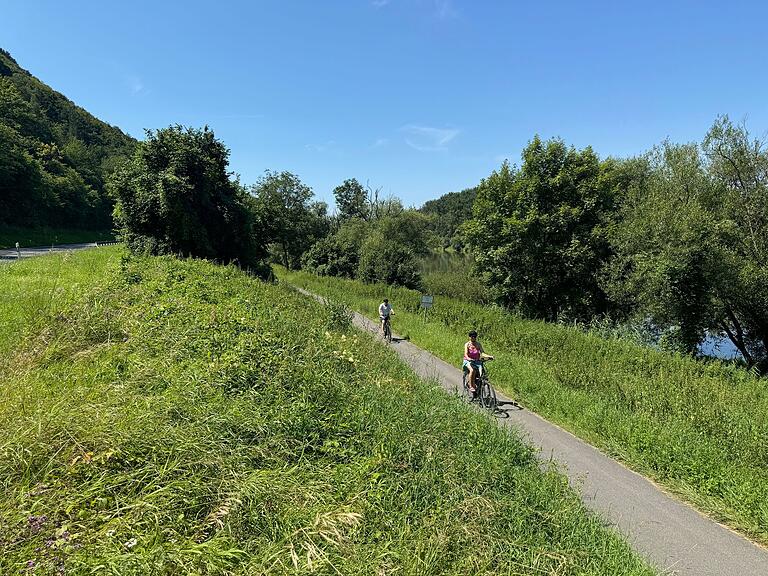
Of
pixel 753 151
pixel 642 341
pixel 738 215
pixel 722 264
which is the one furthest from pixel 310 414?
pixel 753 151

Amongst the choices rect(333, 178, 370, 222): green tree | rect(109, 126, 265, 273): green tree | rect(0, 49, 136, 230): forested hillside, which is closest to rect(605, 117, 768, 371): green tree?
rect(109, 126, 265, 273): green tree

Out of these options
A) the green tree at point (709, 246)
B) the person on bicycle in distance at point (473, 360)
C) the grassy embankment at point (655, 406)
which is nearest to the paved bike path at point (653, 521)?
the grassy embankment at point (655, 406)

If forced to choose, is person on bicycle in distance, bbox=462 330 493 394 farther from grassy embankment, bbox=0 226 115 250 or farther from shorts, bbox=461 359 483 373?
grassy embankment, bbox=0 226 115 250

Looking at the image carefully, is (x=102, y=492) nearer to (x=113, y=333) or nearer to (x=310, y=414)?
(x=310, y=414)

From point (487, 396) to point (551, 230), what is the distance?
1705 cm

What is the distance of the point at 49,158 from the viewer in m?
56.1

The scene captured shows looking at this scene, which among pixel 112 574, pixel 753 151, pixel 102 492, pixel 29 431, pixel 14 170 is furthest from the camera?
pixel 14 170

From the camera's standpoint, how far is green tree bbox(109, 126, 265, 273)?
58.1 feet

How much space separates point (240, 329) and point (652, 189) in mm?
21884

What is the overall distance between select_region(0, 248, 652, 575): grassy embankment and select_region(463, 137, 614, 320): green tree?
1951 centimetres

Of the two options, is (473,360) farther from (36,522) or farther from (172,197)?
(172,197)

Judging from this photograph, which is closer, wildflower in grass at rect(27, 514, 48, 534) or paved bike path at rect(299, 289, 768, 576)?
wildflower in grass at rect(27, 514, 48, 534)

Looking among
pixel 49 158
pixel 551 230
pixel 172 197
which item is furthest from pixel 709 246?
pixel 49 158

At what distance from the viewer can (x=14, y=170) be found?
127 ft
